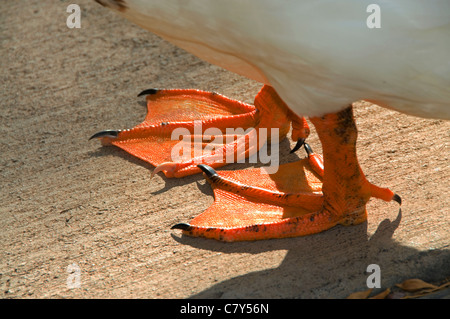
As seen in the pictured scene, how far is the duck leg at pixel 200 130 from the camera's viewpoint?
10.6ft

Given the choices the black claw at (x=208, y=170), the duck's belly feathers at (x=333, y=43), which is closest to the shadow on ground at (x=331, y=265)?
the black claw at (x=208, y=170)

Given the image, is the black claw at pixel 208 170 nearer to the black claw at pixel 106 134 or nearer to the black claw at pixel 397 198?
the black claw at pixel 106 134

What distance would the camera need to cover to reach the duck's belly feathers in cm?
212

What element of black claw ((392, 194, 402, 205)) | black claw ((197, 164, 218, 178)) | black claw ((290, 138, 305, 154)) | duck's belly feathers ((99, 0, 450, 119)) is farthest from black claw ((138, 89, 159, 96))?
black claw ((392, 194, 402, 205))

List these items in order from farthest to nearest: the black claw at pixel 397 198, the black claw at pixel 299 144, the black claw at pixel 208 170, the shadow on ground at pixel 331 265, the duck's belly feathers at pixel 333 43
Result: the black claw at pixel 299 144 → the black claw at pixel 208 170 → the black claw at pixel 397 198 → the shadow on ground at pixel 331 265 → the duck's belly feathers at pixel 333 43

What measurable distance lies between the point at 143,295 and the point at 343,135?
108 cm

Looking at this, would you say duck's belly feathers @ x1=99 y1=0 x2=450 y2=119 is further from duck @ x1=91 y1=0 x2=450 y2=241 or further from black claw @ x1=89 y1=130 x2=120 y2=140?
black claw @ x1=89 y1=130 x2=120 y2=140

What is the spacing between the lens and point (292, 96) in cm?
245

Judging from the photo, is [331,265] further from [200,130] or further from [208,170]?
[200,130]

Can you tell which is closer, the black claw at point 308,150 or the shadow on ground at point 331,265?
the shadow on ground at point 331,265

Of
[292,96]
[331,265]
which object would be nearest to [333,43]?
[292,96]

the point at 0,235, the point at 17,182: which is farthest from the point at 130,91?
the point at 0,235

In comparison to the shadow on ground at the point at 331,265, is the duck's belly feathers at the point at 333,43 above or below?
above

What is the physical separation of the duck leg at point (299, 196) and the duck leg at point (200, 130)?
0.18 m
